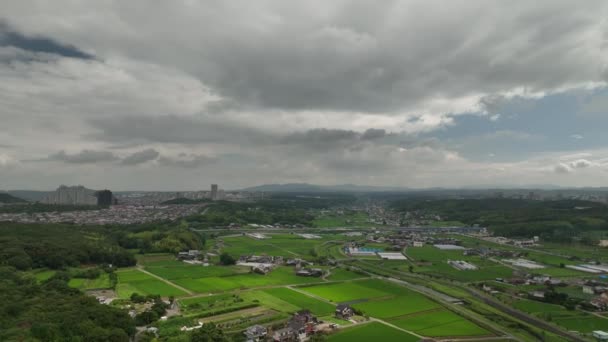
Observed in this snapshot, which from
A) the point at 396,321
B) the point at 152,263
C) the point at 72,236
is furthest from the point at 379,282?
the point at 72,236

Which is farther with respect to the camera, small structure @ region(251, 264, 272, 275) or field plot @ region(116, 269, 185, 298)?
small structure @ region(251, 264, 272, 275)

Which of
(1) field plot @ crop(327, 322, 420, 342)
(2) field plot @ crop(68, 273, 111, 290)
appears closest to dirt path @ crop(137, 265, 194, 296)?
(2) field plot @ crop(68, 273, 111, 290)

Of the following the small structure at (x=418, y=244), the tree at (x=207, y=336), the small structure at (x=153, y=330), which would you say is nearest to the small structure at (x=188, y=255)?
the small structure at (x=153, y=330)

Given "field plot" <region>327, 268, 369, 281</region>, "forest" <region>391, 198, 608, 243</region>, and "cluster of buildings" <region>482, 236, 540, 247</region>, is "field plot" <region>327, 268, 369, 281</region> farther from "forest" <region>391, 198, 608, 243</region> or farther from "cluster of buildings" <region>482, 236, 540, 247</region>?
"forest" <region>391, 198, 608, 243</region>

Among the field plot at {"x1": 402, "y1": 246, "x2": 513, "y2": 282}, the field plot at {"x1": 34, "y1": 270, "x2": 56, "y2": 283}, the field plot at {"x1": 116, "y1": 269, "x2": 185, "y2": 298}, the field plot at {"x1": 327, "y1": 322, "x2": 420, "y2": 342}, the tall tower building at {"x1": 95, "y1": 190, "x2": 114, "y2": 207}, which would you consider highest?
the tall tower building at {"x1": 95, "y1": 190, "x2": 114, "y2": 207}

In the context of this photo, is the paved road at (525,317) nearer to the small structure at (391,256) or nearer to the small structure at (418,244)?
the small structure at (391,256)

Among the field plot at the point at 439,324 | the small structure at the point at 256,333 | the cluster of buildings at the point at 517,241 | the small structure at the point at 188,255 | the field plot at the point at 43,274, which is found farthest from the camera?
the cluster of buildings at the point at 517,241

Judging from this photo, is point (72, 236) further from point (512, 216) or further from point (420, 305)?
point (512, 216)
